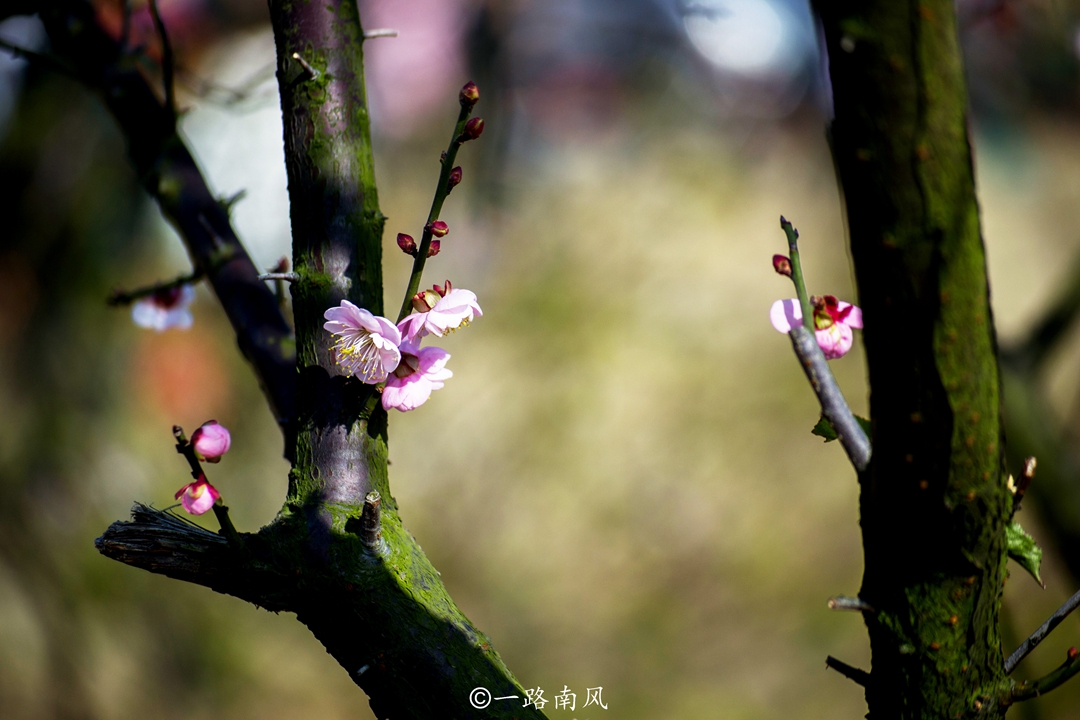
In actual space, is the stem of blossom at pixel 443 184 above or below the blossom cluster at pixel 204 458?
above

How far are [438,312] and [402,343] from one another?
0.05 metres

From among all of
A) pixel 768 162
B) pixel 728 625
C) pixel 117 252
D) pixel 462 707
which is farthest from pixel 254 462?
pixel 768 162

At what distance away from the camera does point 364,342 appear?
622mm

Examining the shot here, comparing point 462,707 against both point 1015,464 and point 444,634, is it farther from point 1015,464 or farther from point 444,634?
point 1015,464

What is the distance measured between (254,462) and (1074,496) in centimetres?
260

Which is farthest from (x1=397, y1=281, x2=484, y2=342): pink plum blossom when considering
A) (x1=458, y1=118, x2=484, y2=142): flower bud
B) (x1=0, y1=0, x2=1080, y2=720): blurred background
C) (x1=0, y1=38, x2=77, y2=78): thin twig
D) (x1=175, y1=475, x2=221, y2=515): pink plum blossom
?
(x1=0, y1=0, x2=1080, y2=720): blurred background

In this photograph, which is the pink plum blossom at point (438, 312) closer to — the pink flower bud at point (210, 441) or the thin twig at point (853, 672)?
the pink flower bud at point (210, 441)

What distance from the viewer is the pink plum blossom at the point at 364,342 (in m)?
0.58

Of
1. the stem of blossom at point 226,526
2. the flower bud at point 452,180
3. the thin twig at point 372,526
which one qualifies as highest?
the flower bud at point 452,180

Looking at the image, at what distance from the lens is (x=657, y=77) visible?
3.62 m

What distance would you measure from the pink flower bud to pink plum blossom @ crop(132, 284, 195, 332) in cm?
41

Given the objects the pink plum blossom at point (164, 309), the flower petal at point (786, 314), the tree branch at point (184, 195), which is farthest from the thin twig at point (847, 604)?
the pink plum blossom at point (164, 309)

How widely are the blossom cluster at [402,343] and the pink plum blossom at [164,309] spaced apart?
520 millimetres

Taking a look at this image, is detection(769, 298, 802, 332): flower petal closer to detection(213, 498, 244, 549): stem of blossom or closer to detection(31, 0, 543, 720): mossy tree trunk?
detection(31, 0, 543, 720): mossy tree trunk
